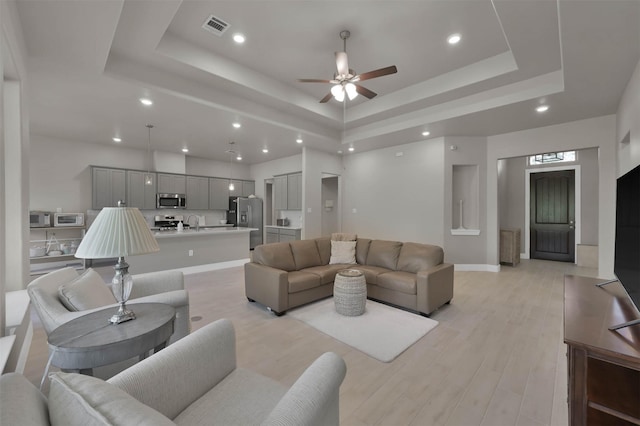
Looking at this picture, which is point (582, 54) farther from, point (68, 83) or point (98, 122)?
point (98, 122)

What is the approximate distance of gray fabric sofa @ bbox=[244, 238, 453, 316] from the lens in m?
3.29

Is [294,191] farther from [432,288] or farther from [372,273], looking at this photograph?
[432,288]

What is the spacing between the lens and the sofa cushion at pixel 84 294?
1.80 meters

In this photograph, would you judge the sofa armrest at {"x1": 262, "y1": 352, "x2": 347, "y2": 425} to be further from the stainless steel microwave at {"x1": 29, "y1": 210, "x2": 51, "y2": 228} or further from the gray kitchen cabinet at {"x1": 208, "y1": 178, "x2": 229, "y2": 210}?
the gray kitchen cabinet at {"x1": 208, "y1": 178, "x2": 229, "y2": 210}

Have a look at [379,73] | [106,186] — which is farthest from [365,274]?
[106,186]

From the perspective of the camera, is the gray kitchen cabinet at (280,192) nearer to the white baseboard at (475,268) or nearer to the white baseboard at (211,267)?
the white baseboard at (211,267)

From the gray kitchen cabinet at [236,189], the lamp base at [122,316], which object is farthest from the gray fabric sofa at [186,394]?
the gray kitchen cabinet at [236,189]

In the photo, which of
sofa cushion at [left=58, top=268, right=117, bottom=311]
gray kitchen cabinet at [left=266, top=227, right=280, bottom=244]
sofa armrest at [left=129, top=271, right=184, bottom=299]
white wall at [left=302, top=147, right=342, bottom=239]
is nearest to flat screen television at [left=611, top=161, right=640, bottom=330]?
sofa cushion at [left=58, top=268, right=117, bottom=311]

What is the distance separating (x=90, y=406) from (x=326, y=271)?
3223mm

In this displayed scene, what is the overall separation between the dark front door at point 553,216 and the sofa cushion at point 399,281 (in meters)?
5.41

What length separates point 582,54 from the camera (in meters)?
2.62

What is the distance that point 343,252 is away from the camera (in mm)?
4379

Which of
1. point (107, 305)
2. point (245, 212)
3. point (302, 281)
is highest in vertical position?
point (245, 212)

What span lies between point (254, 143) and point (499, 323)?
18.3 ft
